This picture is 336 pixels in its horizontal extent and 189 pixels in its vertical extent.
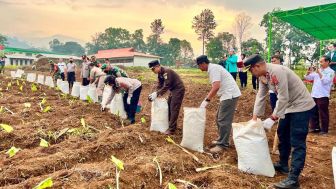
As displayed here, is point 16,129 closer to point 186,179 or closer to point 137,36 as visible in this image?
point 186,179

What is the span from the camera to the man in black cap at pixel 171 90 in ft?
17.8

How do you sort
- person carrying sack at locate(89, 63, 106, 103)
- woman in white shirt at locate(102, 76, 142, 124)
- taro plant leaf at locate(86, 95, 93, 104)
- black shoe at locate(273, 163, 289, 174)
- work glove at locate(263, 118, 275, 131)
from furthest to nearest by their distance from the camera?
taro plant leaf at locate(86, 95, 93, 104) → person carrying sack at locate(89, 63, 106, 103) → woman in white shirt at locate(102, 76, 142, 124) → black shoe at locate(273, 163, 289, 174) → work glove at locate(263, 118, 275, 131)

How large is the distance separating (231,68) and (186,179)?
684 cm

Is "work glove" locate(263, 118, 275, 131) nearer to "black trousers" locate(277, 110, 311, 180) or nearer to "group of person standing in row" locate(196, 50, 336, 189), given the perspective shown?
"group of person standing in row" locate(196, 50, 336, 189)

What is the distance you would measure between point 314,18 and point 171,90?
295 inches

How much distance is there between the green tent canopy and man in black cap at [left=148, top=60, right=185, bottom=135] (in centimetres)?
569

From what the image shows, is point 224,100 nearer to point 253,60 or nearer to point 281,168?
point 281,168

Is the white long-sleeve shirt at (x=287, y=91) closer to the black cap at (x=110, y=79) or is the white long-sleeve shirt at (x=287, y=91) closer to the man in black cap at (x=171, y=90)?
the man in black cap at (x=171, y=90)

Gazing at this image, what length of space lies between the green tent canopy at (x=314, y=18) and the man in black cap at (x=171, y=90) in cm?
569

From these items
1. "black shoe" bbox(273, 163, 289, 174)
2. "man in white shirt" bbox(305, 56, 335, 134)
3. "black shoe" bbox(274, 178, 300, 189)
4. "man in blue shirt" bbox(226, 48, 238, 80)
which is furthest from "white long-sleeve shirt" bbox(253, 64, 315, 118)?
"man in blue shirt" bbox(226, 48, 238, 80)

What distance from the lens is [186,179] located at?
347 cm

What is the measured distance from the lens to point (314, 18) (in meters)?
10.8

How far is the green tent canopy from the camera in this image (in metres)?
9.51

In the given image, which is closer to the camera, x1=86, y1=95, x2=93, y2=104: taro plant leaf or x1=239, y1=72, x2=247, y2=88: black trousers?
x1=86, y1=95, x2=93, y2=104: taro plant leaf
